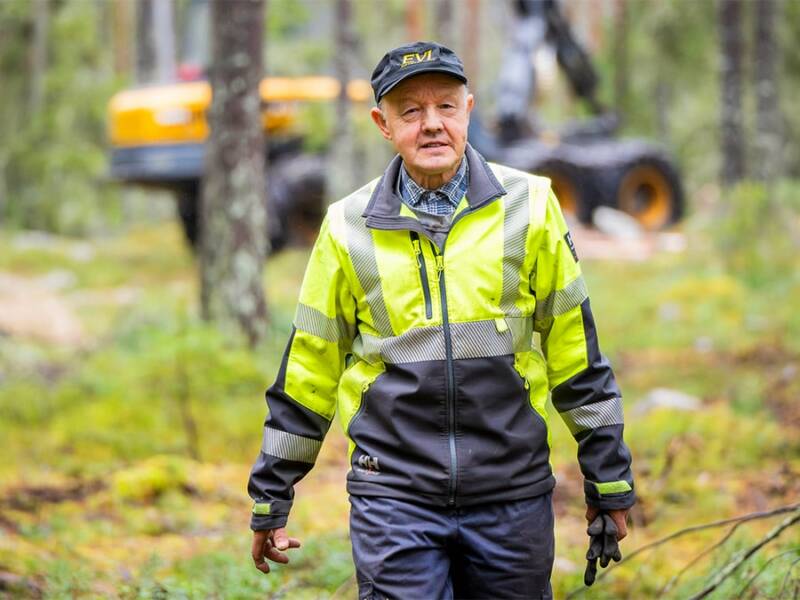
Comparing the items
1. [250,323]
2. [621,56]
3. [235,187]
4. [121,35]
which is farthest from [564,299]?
[121,35]

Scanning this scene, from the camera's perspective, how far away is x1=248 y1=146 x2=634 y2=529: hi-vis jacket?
2.94 meters

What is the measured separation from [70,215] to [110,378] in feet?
47.1

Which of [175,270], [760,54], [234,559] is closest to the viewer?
[234,559]

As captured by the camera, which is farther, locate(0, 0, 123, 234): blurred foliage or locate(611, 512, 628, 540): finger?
locate(0, 0, 123, 234): blurred foliage

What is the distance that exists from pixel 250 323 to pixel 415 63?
6.21 meters

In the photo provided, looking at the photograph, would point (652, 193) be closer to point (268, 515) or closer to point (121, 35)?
point (268, 515)

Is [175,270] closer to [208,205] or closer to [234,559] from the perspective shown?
[208,205]

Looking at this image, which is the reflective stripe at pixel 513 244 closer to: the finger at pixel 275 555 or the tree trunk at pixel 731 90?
the finger at pixel 275 555

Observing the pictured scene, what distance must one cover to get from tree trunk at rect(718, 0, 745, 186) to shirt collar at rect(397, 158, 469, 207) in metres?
13.3

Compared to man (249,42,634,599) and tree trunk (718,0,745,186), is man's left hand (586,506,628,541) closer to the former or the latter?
man (249,42,634,599)

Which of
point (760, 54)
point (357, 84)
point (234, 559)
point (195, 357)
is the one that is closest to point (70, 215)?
point (357, 84)

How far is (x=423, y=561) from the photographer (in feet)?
9.55

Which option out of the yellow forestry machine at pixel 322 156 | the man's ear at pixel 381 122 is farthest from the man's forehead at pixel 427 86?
the yellow forestry machine at pixel 322 156

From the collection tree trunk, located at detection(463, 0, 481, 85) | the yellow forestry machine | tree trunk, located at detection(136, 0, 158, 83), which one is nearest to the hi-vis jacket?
the yellow forestry machine
